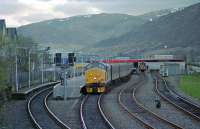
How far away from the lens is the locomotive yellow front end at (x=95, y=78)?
159 ft

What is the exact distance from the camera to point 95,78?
159ft

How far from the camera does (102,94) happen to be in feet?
160

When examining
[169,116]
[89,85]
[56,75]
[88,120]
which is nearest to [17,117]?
→ [88,120]

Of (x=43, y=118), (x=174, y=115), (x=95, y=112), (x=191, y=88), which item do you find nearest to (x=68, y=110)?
(x=95, y=112)

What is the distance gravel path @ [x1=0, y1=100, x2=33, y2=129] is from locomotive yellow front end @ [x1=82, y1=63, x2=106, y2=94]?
10.6 meters

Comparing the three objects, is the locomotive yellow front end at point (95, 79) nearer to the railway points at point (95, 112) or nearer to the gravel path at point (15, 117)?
the railway points at point (95, 112)

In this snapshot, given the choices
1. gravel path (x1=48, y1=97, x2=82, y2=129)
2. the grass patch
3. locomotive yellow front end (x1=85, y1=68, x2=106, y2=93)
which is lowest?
the grass patch

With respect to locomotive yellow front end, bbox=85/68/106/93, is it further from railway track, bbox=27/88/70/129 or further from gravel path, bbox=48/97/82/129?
railway track, bbox=27/88/70/129

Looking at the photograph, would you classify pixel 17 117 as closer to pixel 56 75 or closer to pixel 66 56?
pixel 66 56

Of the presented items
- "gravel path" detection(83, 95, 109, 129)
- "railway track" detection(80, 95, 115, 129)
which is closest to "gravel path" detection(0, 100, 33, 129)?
"railway track" detection(80, 95, 115, 129)

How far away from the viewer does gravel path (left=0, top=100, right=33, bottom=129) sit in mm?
25747

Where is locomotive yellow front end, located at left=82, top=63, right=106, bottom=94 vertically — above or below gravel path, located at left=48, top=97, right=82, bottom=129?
above

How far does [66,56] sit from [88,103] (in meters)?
7.60

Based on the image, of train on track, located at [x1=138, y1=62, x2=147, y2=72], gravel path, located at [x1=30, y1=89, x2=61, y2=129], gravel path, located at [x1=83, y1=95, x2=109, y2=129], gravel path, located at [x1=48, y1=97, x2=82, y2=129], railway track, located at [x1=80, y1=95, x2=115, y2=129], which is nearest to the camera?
railway track, located at [x1=80, y1=95, x2=115, y2=129]
